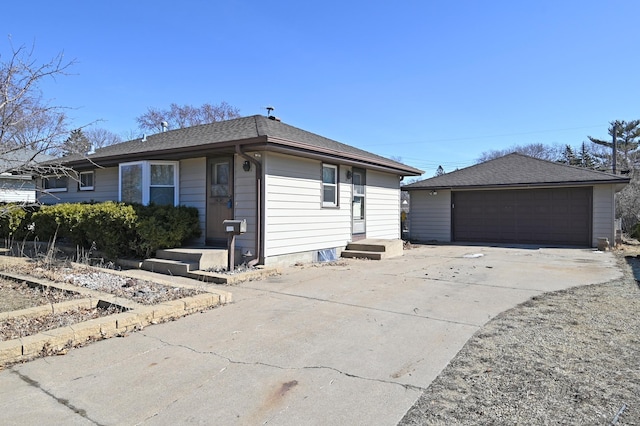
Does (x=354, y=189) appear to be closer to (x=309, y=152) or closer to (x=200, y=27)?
(x=309, y=152)

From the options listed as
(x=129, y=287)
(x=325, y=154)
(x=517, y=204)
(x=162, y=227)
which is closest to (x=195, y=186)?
(x=162, y=227)

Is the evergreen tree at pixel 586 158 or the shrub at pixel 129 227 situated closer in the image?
the shrub at pixel 129 227

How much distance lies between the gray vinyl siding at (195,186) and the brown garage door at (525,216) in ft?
36.6

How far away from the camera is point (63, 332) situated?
13.4ft

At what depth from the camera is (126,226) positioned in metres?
8.57

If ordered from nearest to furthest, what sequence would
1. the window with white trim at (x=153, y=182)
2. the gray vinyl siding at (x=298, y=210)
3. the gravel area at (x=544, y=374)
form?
the gravel area at (x=544, y=374) → the gray vinyl siding at (x=298, y=210) → the window with white trim at (x=153, y=182)

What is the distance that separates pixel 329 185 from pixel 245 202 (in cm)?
274

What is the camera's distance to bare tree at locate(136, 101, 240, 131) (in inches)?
1336

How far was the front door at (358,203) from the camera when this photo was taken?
12.0 m

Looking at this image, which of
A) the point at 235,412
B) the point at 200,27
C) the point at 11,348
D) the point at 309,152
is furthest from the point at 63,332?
the point at 200,27

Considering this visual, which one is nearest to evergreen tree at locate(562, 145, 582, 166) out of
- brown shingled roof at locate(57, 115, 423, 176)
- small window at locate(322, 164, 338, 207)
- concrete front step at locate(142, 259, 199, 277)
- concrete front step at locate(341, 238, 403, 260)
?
brown shingled roof at locate(57, 115, 423, 176)

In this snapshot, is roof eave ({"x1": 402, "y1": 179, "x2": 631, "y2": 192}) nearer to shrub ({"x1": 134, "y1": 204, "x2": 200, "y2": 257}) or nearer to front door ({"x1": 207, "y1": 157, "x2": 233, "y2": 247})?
front door ({"x1": 207, "y1": 157, "x2": 233, "y2": 247})

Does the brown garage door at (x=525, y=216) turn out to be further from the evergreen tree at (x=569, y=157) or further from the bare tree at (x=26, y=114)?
the evergreen tree at (x=569, y=157)

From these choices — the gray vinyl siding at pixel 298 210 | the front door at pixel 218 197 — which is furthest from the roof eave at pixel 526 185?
the front door at pixel 218 197
